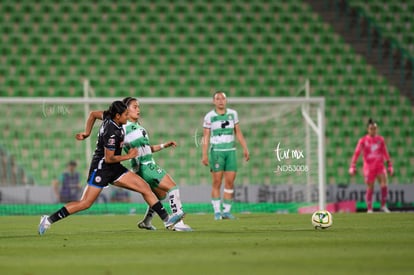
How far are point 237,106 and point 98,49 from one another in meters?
5.89

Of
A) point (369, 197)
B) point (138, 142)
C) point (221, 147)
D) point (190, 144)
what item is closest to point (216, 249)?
point (138, 142)

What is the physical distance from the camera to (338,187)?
64.0ft

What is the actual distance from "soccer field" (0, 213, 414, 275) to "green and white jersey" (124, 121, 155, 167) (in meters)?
0.96

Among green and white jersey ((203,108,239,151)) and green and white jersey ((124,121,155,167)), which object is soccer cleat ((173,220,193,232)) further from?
green and white jersey ((203,108,239,151))

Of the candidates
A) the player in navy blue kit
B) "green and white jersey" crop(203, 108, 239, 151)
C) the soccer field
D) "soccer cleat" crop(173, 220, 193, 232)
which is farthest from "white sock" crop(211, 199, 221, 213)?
the player in navy blue kit

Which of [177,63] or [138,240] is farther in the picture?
[177,63]

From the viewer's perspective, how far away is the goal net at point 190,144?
17703mm

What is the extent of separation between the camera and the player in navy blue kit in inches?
407

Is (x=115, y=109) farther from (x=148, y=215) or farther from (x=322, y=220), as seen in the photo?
(x=322, y=220)

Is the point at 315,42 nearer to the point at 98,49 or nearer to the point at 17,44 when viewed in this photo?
the point at 98,49

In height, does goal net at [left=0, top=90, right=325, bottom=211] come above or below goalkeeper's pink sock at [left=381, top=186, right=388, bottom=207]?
above

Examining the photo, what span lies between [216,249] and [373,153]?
10.6 m

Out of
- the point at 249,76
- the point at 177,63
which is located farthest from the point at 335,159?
the point at 177,63

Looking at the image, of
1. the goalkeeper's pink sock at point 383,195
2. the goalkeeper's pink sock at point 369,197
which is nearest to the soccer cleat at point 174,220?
the goalkeeper's pink sock at point 369,197
